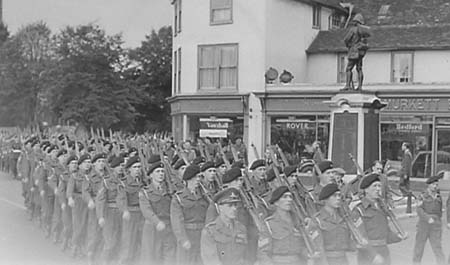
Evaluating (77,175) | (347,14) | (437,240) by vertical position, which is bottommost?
(437,240)

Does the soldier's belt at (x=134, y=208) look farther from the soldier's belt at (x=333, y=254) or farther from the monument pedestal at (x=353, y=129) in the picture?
the monument pedestal at (x=353, y=129)

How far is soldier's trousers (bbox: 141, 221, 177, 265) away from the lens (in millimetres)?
6883

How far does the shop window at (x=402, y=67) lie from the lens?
2267cm

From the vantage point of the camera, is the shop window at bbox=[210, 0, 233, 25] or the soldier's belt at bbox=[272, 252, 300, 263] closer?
the soldier's belt at bbox=[272, 252, 300, 263]

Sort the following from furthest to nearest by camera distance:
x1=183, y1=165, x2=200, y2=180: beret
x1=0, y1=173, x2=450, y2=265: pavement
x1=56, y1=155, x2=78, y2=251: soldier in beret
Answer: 1. x1=56, y1=155, x2=78, y2=251: soldier in beret
2. x1=183, y1=165, x2=200, y2=180: beret
3. x1=0, y1=173, x2=450, y2=265: pavement

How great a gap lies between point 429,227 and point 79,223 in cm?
395

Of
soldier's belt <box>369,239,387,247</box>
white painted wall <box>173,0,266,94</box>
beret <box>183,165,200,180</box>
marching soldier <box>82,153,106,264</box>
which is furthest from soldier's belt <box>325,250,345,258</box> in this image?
white painted wall <box>173,0,266,94</box>

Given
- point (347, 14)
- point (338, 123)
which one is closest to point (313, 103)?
point (347, 14)

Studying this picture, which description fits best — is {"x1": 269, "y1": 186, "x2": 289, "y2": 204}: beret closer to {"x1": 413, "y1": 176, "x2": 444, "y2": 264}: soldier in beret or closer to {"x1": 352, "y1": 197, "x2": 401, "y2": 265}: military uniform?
{"x1": 352, "y1": 197, "x2": 401, "y2": 265}: military uniform

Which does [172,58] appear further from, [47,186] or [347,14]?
[47,186]

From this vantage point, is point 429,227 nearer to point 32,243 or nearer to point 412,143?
point 32,243

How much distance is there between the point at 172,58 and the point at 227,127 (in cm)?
412

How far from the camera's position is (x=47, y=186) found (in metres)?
11.0

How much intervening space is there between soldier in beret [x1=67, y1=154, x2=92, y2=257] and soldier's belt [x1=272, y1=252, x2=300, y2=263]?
382cm
